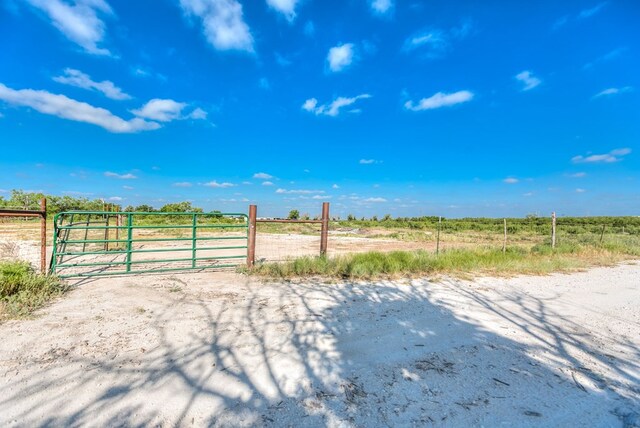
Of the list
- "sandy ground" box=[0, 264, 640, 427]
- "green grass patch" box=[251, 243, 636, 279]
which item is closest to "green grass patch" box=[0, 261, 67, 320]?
"sandy ground" box=[0, 264, 640, 427]

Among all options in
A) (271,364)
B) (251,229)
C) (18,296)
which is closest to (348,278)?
(251,229)

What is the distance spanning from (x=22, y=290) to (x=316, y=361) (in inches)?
196

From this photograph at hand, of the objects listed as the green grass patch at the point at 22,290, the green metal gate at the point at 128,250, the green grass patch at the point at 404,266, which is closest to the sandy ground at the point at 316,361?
the green grass patch at the point at 22,290

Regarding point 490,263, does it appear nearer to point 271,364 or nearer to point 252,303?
point 252,303

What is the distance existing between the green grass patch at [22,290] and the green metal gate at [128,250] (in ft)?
2.40

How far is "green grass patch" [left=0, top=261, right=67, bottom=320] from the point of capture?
4.26 meters

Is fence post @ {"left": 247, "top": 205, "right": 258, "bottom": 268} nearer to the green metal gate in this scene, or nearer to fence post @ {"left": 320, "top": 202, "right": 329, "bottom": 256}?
the green metal gate

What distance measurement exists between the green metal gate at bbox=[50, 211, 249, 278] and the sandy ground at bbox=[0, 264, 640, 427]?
132 centimetres

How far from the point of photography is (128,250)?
674cm

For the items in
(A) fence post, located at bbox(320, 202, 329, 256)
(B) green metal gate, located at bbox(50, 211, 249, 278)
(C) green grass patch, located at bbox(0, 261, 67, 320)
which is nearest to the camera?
(C) green grass patch, located at bbox(0, 261, 67, 320)

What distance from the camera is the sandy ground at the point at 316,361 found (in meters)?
2.42

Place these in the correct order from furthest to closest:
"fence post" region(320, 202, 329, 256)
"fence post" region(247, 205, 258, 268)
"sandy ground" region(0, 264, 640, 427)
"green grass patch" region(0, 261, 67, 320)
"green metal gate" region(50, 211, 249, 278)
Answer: "fence post" region(320, 202, 329, 256), "fence post" region(247, 205, 258, 268), "green metal gate" region(50, 211, 249, 278), "green grass patch" region(0, 261, 67, 320), "sandy ground" region(0, 264, 640, 427)

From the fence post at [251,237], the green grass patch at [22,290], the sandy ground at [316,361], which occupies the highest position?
the fence post at [251,237]

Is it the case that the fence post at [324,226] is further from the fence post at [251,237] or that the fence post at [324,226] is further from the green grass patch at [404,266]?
the fence post at [251,237]
